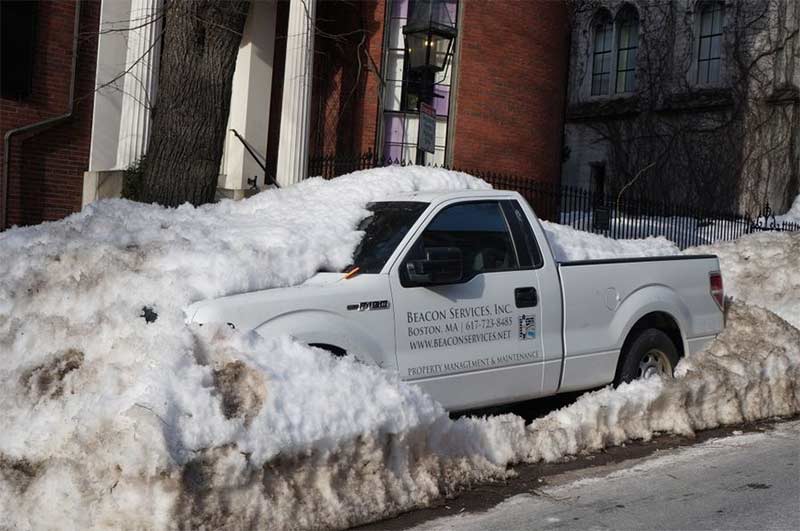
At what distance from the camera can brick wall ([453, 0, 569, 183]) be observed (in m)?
17.8

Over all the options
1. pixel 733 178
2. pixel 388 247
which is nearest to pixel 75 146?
pixel 388 247

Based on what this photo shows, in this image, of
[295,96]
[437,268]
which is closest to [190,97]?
[437,268]

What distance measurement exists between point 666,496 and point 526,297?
170 centimetres

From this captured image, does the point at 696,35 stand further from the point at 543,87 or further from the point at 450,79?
the point at 450,79

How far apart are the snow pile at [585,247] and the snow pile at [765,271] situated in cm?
297

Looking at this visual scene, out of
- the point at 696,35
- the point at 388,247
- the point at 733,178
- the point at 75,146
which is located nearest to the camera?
the point at 388,247

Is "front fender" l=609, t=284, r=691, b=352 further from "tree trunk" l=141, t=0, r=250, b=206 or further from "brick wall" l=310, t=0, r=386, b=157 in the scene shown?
"brick wall" l=310, t=0, r=386, b=157

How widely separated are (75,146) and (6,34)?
1856 mm

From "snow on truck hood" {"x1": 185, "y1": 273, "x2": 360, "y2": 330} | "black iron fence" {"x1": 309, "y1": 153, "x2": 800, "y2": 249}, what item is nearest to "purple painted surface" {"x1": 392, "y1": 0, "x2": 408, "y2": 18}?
"black iron fence" {"x1": 309, "y1": 153, "x2": 800, "y2": 249}

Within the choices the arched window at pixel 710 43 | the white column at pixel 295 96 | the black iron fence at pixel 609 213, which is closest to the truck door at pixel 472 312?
the black iron fence at pixel 609 213

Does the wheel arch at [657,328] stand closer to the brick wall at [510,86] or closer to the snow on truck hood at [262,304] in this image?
the snow on truck hood at [262,304]

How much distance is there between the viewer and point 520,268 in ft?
22.6

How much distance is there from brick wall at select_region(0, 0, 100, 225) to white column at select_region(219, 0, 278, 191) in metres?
2.94

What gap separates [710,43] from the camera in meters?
29.5
